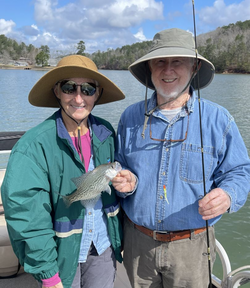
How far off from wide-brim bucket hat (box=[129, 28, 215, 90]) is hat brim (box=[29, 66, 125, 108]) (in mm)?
346

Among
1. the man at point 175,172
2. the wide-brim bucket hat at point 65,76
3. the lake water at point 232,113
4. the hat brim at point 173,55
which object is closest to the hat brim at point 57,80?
the wide-brim bucket hat at point 65,76

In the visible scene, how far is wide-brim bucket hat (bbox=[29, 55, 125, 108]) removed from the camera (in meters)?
A: 2.58

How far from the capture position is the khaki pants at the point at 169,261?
8.50ft

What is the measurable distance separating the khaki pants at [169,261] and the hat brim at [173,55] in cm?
152

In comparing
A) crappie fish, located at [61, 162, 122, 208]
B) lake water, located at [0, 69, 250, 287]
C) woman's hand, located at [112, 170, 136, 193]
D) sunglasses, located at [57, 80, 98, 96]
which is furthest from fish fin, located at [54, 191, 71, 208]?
lake water, located at [0, 69, 250, 287]

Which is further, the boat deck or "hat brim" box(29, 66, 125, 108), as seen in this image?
the boat deck

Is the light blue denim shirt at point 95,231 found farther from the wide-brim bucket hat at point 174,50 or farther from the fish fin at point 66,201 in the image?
the wide-brim bucket hat at point 174,50

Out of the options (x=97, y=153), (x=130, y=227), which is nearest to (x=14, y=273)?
(x=130, y=227)

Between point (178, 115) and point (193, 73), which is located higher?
point (193, 73)

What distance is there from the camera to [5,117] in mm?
21984

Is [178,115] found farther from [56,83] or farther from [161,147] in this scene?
[56,83]

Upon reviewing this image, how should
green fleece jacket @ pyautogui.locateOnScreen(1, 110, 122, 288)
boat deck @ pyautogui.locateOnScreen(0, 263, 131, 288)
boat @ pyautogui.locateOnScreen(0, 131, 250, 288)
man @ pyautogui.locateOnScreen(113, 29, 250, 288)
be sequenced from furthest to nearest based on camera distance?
boat deck @ pyautogui.locateOnScreen(0, 263, 131, 288), boat @ pyautogui.locateOnScreen(0, 131, 250, 288), man @ pyautogui.locateOnScreen(113, 29, 250, 288), green fleece jacket @ pyautogui.locateOnScreen(1, 110, 122, 288)

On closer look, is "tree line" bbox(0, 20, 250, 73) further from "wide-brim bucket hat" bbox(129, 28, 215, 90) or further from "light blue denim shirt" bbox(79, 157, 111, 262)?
"light blue denim shirt" bbox(79, 157, 111, 262)

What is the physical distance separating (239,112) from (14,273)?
76.6 feet
